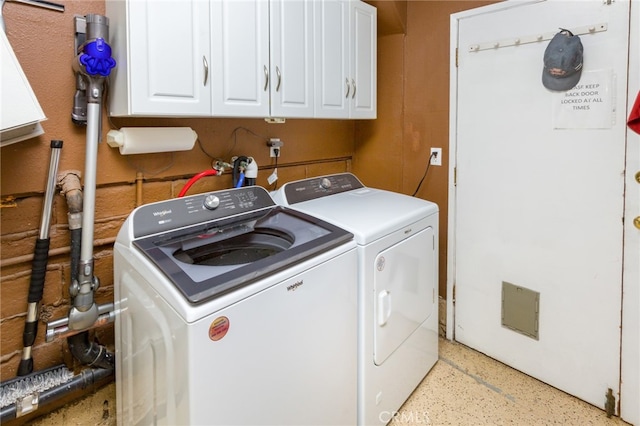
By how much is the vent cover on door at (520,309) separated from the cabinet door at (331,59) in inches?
55.7

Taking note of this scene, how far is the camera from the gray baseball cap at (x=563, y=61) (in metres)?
1.77

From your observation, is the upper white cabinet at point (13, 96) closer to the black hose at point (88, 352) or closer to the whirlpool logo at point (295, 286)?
the black hose at point (88, 352)

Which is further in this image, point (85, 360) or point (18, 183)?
point (85, 360)

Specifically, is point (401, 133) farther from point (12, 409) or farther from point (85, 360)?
point (12, 409)

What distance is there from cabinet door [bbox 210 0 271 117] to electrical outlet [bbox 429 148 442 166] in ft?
3.96

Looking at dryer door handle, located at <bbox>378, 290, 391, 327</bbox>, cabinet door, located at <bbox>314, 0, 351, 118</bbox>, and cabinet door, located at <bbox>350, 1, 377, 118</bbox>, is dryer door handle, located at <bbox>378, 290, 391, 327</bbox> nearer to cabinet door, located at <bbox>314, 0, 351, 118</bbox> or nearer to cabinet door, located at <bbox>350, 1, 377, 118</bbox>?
cabinet door, located at <bbox>314, 0, 351, 118</bbox>

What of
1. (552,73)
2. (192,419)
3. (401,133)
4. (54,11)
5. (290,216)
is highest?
(54,11)

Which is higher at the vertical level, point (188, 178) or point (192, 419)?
point (188, 178)

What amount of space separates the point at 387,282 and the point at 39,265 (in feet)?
4.68

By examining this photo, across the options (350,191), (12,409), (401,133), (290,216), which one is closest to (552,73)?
(401,133)

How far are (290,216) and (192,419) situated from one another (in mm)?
966

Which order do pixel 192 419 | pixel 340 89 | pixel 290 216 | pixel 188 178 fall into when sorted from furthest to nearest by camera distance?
pixel 340 89, pixel 188 178, pixel 290 216, pixel 192 419

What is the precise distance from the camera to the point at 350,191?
2.38m

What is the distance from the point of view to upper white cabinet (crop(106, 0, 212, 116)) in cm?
139
